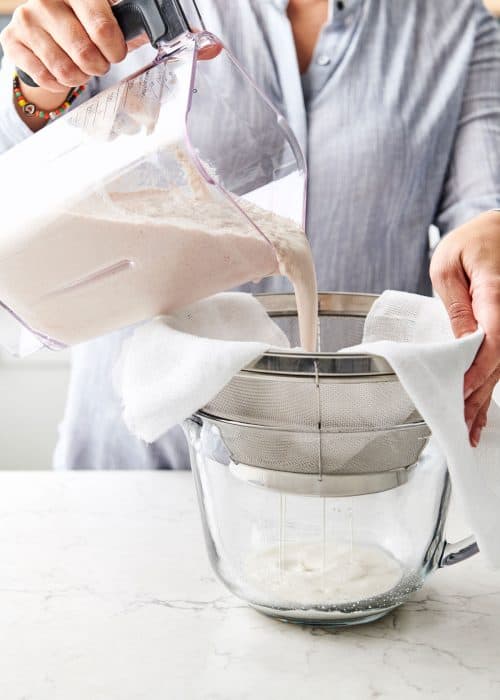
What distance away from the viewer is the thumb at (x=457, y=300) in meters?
0.70

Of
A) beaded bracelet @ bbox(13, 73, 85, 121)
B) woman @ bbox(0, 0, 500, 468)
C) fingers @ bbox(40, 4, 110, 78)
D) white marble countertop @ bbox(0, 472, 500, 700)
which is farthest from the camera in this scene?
woman @ bbox(0, 0, 500, 468)

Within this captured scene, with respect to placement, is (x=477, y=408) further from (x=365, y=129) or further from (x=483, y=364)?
(x=365, y=129)

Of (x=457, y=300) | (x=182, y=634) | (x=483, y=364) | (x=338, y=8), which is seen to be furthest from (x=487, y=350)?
(x=338, y=8)

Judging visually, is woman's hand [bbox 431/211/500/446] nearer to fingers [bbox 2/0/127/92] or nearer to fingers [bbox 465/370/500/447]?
fingers [bbox 465/370/500/447]

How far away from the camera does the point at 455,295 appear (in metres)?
0.73

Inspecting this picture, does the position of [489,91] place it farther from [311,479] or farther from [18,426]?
[18,426]

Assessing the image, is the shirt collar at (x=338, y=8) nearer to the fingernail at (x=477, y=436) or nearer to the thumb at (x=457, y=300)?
the thumb at (x=457, y=300)

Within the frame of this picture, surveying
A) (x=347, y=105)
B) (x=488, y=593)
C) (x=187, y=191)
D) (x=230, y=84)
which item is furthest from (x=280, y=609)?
(x=347, y=105)

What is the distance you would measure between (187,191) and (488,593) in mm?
457

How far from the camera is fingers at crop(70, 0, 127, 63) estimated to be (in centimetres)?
66

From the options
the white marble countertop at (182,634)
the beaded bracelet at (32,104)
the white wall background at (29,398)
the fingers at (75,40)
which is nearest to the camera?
the white marble countertop at (182,634)

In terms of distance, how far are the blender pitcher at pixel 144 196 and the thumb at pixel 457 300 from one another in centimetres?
16

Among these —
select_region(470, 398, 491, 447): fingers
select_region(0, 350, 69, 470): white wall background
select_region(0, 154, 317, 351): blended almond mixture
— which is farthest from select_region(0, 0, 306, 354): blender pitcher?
select_region(0, 350, 69, 470): white wall background

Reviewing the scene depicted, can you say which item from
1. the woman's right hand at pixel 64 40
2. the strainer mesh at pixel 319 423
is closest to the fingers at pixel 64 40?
the woman's right hand at pixel 64 40
